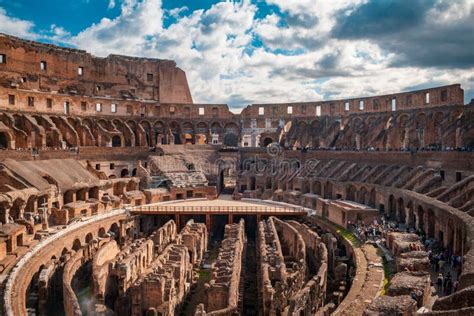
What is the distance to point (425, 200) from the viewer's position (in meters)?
24.7

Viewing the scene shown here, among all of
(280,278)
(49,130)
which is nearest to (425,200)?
(280,278)

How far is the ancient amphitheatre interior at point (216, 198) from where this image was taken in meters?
18.6

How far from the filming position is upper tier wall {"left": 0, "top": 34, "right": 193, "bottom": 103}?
4684 cm

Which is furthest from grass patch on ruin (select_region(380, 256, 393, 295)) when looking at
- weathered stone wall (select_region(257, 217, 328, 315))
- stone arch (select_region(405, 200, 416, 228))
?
stone arch (select_region(405, 200, 416, 228))

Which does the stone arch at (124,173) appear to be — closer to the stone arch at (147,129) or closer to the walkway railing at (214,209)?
the stone arch at (147,129)

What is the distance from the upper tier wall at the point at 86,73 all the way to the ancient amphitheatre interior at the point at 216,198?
0.60 ft

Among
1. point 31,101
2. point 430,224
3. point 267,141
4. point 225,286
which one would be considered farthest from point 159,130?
point 225,286

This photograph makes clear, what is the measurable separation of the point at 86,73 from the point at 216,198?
24093 millimetres

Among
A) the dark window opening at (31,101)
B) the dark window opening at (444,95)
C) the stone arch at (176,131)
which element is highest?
the dark window opening at (31,101)

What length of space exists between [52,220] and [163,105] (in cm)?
2722

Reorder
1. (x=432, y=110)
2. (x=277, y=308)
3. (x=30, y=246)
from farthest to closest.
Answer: (x=432, y=110)
(x=30, y=246)
(x=277, y=308)

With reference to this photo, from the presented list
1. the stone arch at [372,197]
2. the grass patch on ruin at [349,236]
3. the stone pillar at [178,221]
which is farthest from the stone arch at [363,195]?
the stone pillar at [178,221]

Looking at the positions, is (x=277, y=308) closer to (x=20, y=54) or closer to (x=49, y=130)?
(x=49, y=130)

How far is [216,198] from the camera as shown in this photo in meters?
43.3
